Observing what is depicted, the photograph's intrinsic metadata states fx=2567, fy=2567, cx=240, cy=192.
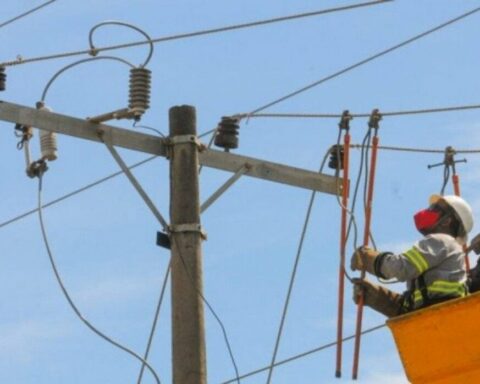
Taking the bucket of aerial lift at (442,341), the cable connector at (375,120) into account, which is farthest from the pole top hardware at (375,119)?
the bucket of aerial lift at (442,341)

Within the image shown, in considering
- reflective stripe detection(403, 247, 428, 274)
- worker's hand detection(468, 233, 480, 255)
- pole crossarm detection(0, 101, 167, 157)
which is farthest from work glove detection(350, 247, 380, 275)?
pole crossarm detection(0, 101, 167, 157)

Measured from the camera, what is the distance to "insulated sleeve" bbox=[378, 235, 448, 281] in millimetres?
16922

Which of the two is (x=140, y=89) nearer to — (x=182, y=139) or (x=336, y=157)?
(x=182, y=139)

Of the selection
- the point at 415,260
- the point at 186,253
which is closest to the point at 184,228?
the point at 186,253

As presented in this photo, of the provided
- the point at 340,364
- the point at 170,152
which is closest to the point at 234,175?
the point at 170,152

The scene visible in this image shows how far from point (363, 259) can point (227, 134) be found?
2.17m

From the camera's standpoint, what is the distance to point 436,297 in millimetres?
17000

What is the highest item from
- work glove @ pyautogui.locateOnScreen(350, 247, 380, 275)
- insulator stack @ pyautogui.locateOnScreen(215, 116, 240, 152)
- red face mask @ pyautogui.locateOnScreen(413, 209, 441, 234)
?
insulator stack @ pyautogui.locateOnScreen(215, 116, 240, 152)

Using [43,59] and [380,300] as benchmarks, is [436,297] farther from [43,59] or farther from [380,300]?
[43,59]

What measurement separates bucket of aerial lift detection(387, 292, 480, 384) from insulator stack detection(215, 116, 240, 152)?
2.68 meters

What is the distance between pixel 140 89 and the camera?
60.9 ft

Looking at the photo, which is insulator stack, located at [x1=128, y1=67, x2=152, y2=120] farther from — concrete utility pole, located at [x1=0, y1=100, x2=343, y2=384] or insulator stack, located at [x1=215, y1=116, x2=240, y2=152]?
insulator stack, located at [x1=215, y1=116, x2=240, y2=152]

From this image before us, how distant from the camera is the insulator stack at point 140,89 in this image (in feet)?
60.6

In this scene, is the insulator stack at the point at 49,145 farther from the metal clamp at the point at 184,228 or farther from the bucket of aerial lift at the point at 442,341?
the bucket of aerial lift at the point at 442,341
